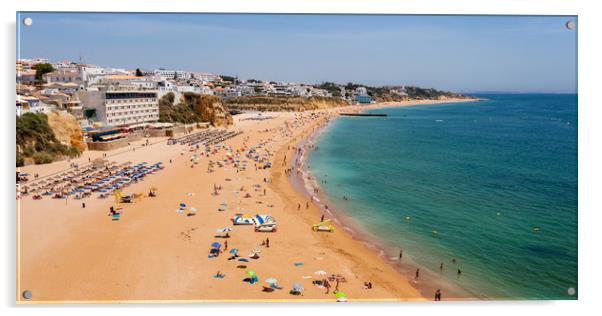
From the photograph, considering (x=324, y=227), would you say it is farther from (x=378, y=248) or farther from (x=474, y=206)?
(x=474, y=206)

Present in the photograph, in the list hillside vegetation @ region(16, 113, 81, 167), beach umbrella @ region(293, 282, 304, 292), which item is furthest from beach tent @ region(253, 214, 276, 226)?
hillside vegetation @ region(16, 113, 81, 167)

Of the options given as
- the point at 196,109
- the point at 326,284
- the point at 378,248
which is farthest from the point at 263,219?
the point at 196,109

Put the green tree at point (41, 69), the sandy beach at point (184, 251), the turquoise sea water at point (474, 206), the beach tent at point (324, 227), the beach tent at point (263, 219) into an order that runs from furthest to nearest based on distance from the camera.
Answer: the green tree at point (41, 69)
the beach tent at point (324, 227)
the beach tent at point (263, 219)
the turquoise sea water at point (474, 206)
the sandy beach at point (184, 251)

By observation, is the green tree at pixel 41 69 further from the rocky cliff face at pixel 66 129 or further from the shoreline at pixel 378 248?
the shoreline at pixel 378 248

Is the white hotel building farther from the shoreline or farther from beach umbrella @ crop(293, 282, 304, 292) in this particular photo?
beach umbrella @ crop(293, 282, 304, 292)

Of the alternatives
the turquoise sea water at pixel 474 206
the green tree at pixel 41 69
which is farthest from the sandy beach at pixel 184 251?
the green tree at pixel 41 69

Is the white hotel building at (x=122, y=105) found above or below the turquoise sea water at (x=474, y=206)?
above
